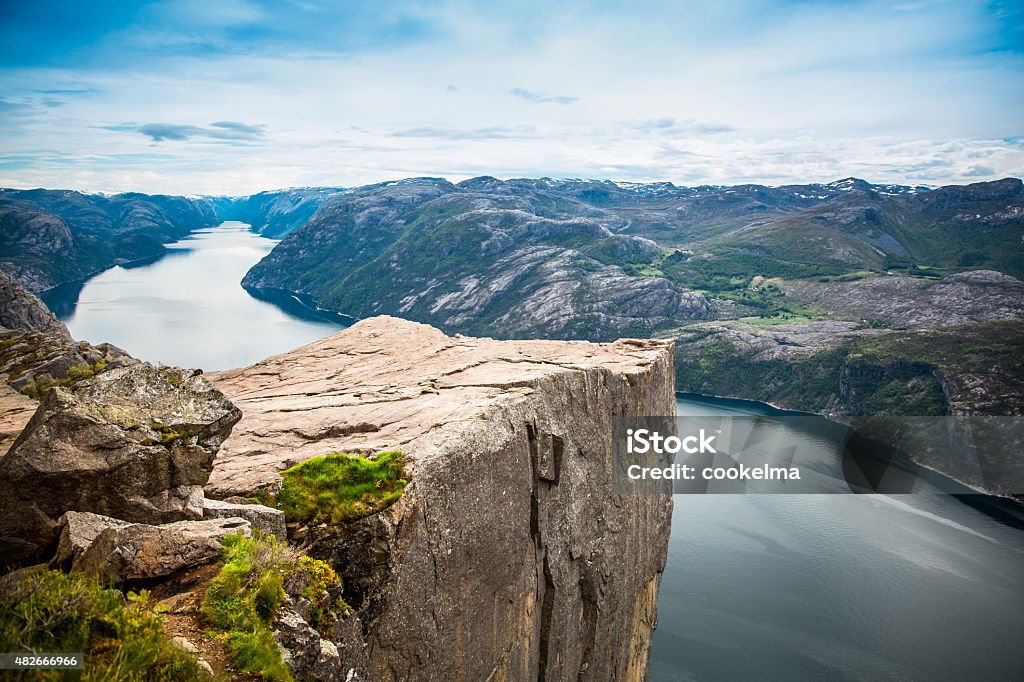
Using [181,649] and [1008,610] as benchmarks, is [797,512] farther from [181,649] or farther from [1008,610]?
[181,649]

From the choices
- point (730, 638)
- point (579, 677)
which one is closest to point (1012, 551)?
point (730, 638)

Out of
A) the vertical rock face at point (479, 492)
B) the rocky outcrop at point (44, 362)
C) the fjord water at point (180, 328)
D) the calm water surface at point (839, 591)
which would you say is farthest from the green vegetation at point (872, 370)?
the rocky outcrop at point (44, 362)

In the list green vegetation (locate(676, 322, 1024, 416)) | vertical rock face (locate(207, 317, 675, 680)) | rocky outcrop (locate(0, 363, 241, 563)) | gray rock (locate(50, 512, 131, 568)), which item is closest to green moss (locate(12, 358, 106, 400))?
vertical rock face (locate(207, 317, 675, 680))

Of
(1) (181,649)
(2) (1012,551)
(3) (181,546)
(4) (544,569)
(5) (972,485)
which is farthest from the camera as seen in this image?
(5) (972,485)

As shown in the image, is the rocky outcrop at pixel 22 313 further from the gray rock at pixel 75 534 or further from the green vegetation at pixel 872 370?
the green vegetation at pixel 872 370

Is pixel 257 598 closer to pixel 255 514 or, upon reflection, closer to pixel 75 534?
pixel 255 514

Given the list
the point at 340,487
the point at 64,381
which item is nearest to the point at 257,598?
the point at 340,487
